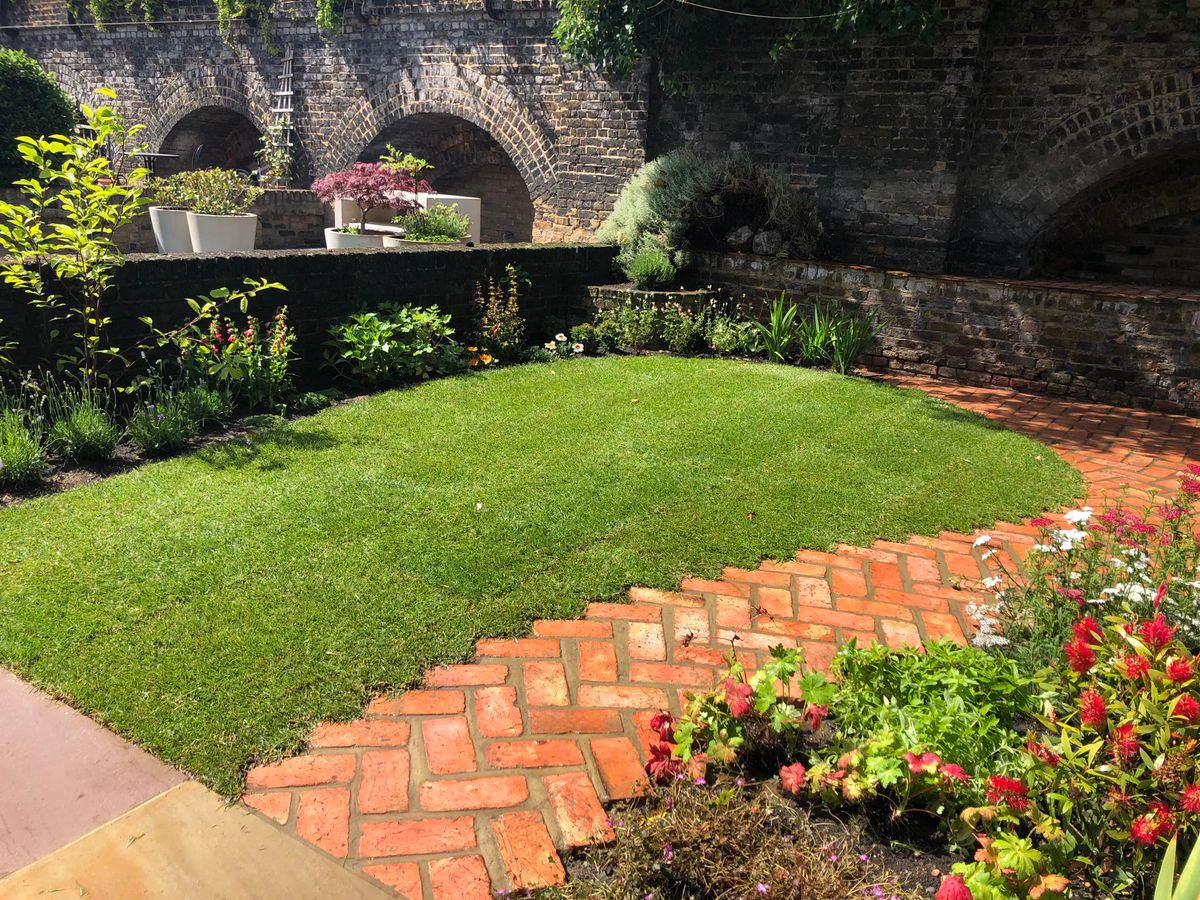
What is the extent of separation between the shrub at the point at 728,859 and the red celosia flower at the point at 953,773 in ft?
0.86

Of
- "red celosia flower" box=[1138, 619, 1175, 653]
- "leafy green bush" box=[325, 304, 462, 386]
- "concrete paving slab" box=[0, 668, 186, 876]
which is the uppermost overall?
"leafy green bush" box=[325, 304, 462, 386]

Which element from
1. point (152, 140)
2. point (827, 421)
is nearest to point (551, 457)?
point (827, 421)

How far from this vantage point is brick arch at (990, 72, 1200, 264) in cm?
781

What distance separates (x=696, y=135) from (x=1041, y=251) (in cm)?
417

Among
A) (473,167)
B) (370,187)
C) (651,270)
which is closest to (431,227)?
(370,187)

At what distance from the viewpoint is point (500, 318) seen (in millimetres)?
7371

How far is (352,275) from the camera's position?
651 centimetres

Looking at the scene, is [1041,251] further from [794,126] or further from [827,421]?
[827,421]

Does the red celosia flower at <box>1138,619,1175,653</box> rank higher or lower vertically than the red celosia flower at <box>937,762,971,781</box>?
higher

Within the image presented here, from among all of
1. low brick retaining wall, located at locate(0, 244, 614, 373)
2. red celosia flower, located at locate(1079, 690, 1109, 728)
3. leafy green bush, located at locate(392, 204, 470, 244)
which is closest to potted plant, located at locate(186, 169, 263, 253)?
leafy green bush, located at locate(392, 204, 470, 244)

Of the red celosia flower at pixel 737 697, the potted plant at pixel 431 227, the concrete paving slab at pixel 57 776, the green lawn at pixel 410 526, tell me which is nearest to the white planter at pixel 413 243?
the potted plant at pixel 431 227

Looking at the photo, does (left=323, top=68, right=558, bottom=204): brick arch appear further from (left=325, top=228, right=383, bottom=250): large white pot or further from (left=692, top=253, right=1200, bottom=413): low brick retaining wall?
(left=692, top=253, right=1200, bottom=413): low brick retaining wall

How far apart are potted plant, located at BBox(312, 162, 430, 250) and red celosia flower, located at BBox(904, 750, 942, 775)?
8.44 m

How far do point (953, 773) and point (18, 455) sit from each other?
13.9ft
